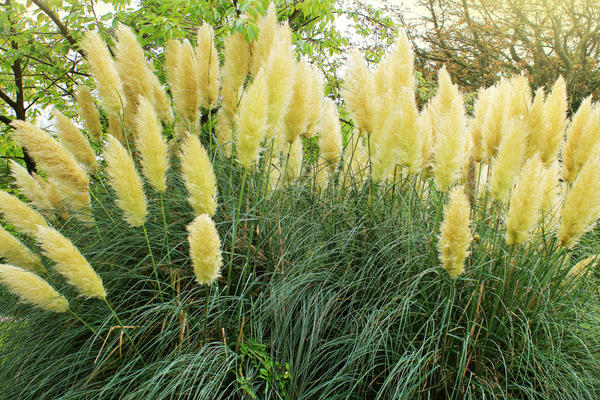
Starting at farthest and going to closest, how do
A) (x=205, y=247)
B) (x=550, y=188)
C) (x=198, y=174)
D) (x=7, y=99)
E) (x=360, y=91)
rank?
(x=7, y=99) < (x=360, y=91) < (x=550, y=188) < (x=198, y=174) < (x=205, y=247)

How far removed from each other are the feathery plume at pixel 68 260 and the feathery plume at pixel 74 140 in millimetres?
1125

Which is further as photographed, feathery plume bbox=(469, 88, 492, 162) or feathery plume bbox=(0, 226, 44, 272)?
feathery plume bbox=(469, 88, 492, 162)

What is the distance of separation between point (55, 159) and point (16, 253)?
56 centimetres

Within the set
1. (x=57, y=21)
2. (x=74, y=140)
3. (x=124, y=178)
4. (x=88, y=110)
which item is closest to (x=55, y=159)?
(x=74, y=140)

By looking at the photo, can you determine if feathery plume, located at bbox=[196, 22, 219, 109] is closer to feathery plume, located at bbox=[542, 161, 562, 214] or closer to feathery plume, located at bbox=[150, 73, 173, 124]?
feathery plume, located at bbox=[150, 73, 173, 124]

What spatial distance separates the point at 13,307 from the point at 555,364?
9.98 ft

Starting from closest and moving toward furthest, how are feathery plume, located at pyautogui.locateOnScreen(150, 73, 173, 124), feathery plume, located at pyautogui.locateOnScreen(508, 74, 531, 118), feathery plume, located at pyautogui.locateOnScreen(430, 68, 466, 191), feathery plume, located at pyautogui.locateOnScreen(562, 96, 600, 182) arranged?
feathery plume, located at pyautogui.locateOnScreen(430, 68, 466, 191) < feathery plume, located at pyautogui.locateOnScreen(562, 96, 600, 182) < feathery plume, located at pyautogui.locateOnScreen(508, 74, 531, 118) < feathery plume, located at pyautogui.locateOnScreen(150, 73, 173, 124)

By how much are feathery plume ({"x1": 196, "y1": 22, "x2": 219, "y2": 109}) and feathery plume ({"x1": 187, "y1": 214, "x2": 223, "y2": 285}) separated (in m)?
1.49

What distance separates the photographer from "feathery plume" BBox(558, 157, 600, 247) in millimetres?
1829

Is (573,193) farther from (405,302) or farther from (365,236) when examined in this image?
(365,236)

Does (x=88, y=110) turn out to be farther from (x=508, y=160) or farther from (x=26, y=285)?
(x=508, y=160)

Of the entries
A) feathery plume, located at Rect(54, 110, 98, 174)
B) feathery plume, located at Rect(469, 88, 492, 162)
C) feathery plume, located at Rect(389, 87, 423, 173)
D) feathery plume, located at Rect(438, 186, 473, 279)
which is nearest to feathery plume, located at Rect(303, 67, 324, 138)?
feathery plume, located at Rect(389, 87, 423, 173)

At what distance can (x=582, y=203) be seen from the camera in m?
1.86

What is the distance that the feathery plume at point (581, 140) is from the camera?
2402 mm
